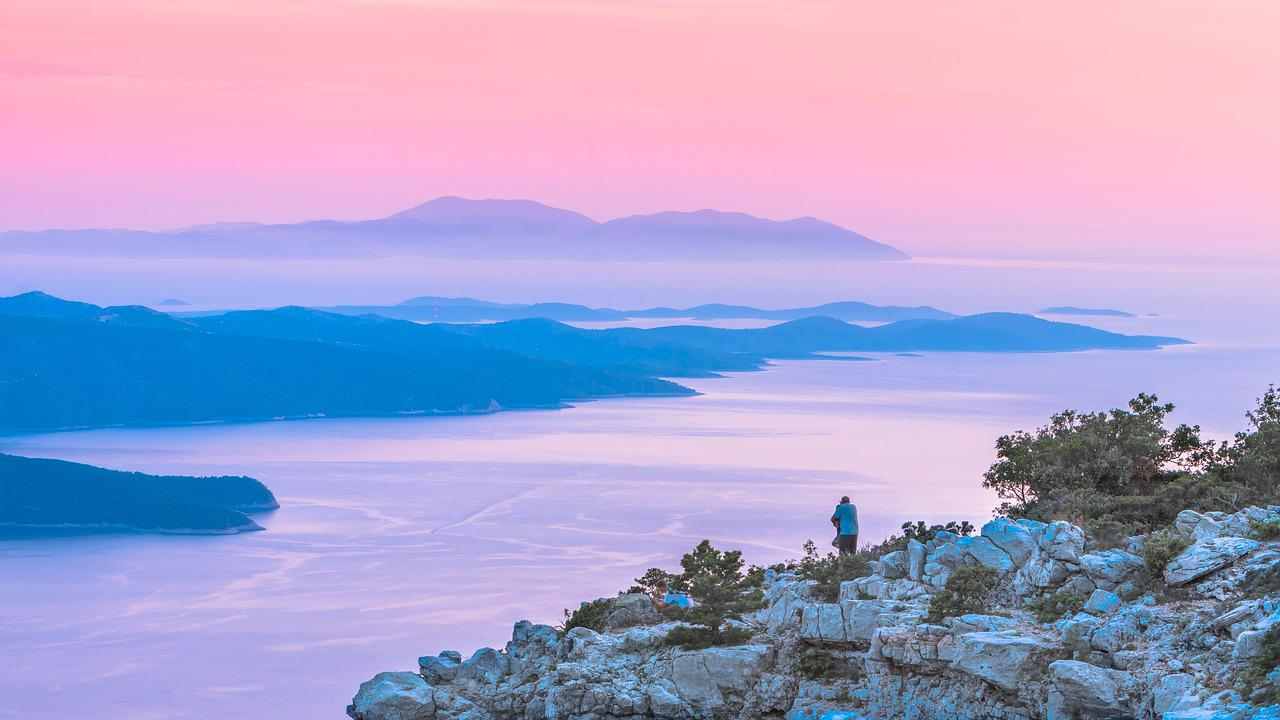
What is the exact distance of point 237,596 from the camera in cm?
5906

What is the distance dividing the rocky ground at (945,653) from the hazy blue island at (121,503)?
6453 centimetres

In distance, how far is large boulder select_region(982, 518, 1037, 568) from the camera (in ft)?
54.7

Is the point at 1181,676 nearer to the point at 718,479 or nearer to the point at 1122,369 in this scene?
the point at 718,479

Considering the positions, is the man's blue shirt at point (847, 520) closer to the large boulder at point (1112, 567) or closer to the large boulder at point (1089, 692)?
the large boulder at point (1112, 567)

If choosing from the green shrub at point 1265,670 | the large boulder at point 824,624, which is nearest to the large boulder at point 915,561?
the large boulder at point 824,624

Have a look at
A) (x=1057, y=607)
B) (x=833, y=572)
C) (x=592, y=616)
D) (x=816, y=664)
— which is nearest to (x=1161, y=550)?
(x=1057, y=607)

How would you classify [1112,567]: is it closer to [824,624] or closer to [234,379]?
[824,624]

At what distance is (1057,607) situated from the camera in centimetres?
1541

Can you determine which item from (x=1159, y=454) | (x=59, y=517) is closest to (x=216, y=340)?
(x=59, y=517)

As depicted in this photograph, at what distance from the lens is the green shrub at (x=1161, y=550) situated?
602 inches

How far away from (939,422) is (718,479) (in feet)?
111

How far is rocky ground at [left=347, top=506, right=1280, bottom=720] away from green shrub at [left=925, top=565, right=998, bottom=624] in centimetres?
10

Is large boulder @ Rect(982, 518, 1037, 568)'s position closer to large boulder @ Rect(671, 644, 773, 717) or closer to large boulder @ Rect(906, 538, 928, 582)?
large boulder @ Rect(906, 538, 928, 582)

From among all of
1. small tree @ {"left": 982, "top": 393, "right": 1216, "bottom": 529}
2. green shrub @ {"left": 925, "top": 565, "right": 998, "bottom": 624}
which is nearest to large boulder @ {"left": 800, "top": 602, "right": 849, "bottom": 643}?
green shrub @ {"left": 925, "top": 565, "right": 998, "bottom": 624}
